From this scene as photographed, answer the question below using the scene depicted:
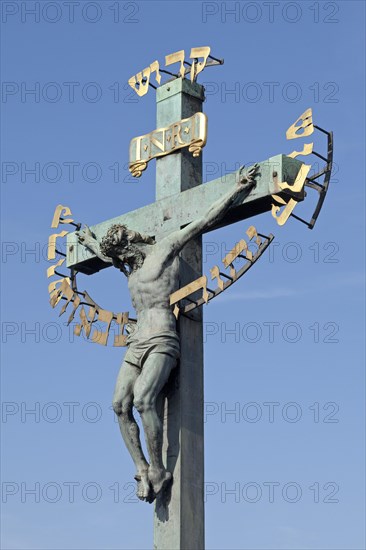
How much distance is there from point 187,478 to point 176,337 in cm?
114

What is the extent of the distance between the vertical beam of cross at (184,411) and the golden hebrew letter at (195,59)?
0.59 feet

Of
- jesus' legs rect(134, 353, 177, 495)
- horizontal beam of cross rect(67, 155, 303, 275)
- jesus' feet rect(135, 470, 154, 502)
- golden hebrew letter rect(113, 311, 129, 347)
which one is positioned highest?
horizontal beam of cross rect(67, 155, 303, 275)

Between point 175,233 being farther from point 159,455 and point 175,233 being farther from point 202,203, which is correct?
point 159,455

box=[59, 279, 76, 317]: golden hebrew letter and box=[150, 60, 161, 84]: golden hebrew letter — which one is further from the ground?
box=[150, 60, 161, 84]: golden hebrew letter

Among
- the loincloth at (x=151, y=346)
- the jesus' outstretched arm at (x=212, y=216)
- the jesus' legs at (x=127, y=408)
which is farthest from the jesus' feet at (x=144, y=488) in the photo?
the jesus' outstretched arm at (x=212, y=216)

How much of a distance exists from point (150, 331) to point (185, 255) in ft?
2.67

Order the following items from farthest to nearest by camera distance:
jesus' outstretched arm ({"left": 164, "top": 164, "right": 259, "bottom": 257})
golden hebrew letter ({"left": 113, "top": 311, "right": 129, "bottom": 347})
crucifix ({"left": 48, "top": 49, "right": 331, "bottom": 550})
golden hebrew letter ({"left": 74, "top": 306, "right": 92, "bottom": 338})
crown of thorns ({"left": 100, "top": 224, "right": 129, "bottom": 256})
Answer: golden hebrew letter ({"left": 74, "top": 306, "right": 92, "bottom": 338})
golden hebrew letter ({"left": 113, "top": 311, "right": 129, "bottom": 347})
crown of thorns ({"left": 100, "top": 224, "right": 129, "bottom": 256})
jesus' outstretched arm ({"left": 164, "top": 164, "right": 259, "bottom": 257})
crucifix ({"left": 48, "top": 49, "right": 331, "bottom": 550})

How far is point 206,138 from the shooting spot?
42.3 feet

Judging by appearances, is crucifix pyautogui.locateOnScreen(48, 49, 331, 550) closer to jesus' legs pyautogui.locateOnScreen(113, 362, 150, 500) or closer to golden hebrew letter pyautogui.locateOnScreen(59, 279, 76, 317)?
jesus' legs pyautogui.locateOnScreen(113, 362, 150, 500)

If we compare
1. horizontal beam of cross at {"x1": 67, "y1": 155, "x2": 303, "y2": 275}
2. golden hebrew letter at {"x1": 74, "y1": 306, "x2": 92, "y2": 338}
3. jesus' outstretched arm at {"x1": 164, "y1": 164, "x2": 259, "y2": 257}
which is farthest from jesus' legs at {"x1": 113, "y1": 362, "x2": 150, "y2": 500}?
horizontal beam of cross at {"x1": 67, "y1": 155, "x2": 303, "y2": 275}

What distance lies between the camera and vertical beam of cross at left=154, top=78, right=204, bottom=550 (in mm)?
11828

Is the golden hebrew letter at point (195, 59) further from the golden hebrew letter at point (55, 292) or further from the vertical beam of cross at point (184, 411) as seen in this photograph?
the golden hebrew letter at point (55, 292)

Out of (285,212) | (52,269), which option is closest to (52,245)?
(52,269)

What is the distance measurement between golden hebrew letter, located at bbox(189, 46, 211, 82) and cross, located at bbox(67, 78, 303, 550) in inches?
3.8
